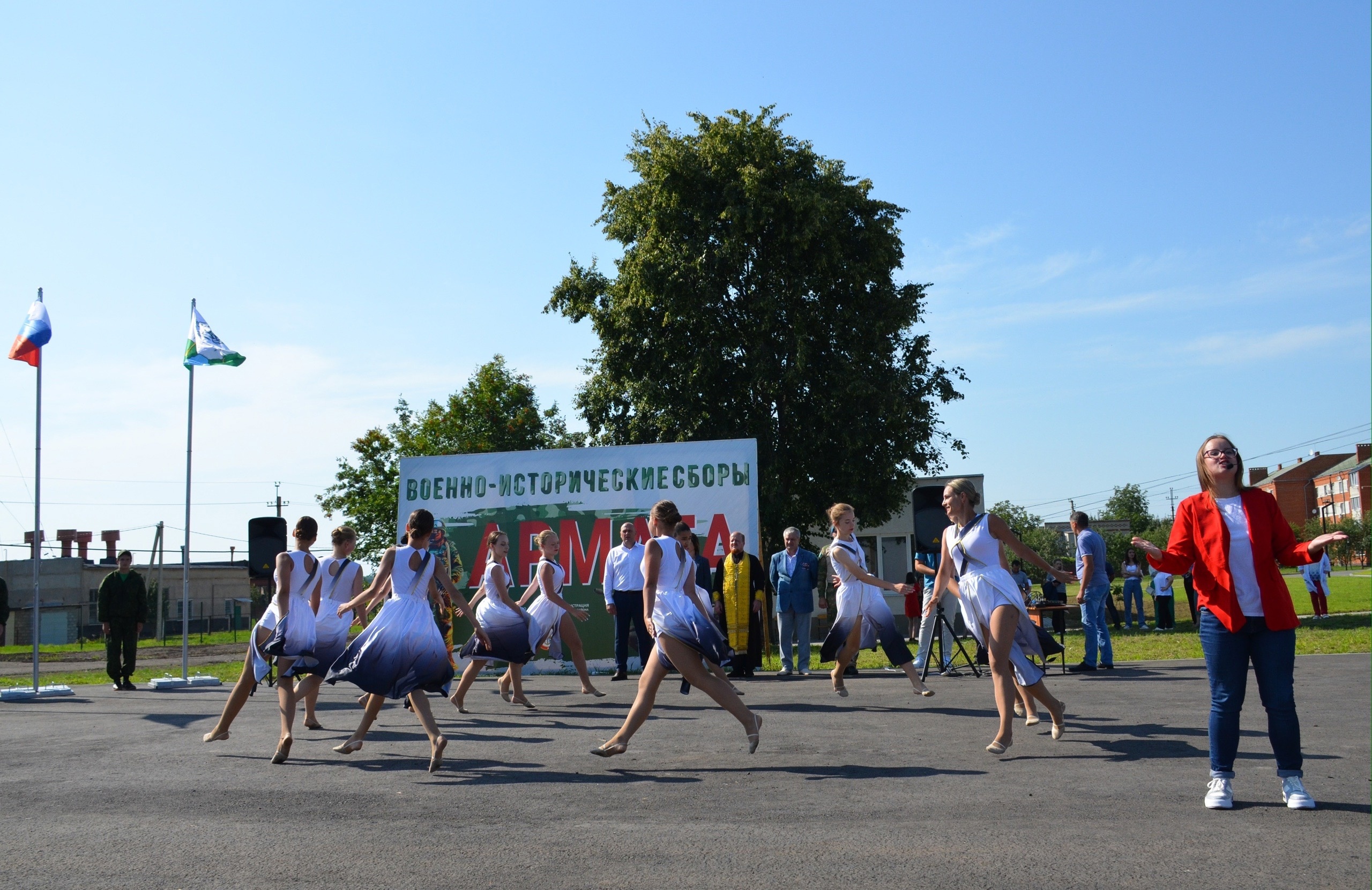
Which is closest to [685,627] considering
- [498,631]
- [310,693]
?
[310,693]

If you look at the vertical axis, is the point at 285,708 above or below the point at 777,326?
below

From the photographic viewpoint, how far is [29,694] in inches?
621

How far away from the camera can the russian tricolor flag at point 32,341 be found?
16594 millimetres

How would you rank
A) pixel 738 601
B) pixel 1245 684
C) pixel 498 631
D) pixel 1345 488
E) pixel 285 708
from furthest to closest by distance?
pixel 1345 488 → pixel 738 601 → pixel 498 631 → pixel 285 708 → pixel 1245 684

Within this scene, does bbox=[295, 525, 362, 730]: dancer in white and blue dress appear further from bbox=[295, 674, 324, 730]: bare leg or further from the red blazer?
the red blazer

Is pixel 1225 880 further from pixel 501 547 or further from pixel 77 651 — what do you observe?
pixel 77 651

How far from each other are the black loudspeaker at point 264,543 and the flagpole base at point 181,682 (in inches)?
71.1

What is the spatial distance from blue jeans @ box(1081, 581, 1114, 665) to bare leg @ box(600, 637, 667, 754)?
8.11 meters

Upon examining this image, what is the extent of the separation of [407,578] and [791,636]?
8.31 meters

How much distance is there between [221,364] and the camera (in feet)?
59.1

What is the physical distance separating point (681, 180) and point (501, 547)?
1947cm

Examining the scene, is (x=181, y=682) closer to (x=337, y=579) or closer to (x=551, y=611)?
(x=551, y=611)

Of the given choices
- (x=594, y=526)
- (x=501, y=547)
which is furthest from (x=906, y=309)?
(x=501, y=547)

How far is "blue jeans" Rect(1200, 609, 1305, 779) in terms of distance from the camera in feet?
18.5
